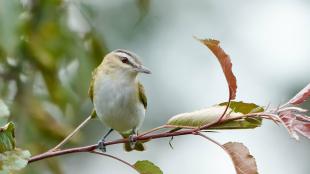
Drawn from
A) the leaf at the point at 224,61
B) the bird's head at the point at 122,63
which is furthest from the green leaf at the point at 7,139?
the bird's head at the point at 122,63

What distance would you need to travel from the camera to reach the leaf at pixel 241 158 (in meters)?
2.25

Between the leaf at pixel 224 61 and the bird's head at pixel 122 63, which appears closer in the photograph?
the leaf at pixel 224 61

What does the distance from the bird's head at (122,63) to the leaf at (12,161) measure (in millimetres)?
1791

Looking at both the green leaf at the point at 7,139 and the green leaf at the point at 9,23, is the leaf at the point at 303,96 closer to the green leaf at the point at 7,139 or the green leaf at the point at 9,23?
the green leaf at the point at 7,139

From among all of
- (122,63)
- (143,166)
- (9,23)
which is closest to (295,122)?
(143,166)

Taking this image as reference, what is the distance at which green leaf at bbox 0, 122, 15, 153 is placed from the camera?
7.36ft

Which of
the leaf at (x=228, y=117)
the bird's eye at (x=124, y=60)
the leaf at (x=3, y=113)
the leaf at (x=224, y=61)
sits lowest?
the bird's eye at (x=124, y=60)

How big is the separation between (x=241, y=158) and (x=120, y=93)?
173 cm

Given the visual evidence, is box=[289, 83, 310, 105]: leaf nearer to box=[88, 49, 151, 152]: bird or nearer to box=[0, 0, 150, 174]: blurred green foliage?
box=[88, 49, 151, 152]: bird

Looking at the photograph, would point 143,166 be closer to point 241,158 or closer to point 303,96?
point 241,158

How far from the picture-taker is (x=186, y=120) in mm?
2383

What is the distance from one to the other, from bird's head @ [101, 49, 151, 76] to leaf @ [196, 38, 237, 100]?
5.69ft

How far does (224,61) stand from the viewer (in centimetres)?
227

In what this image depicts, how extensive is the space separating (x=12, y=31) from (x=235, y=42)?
10.4m
